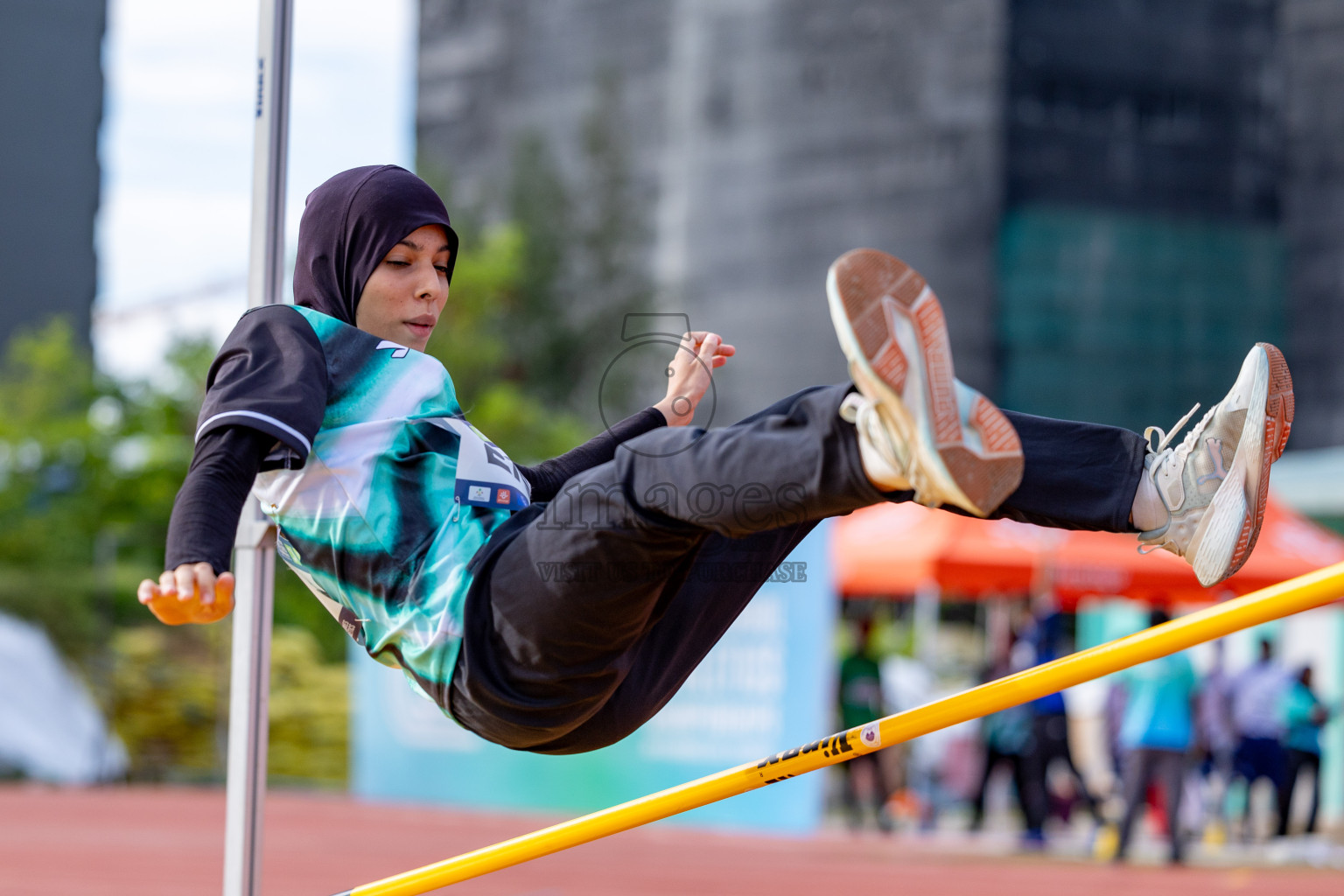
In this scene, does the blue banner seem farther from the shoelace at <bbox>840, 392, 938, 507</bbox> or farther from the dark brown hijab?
the shoelace at <bbox>840, 392, 938, 507</bbox>

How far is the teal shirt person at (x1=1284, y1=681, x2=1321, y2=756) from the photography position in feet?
31.8

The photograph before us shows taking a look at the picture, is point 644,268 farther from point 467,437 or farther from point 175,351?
point 467,437

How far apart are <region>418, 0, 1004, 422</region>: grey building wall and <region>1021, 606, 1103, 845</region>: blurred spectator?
12.0 m

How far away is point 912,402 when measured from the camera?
1891mm

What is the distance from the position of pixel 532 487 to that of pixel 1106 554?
814 cm

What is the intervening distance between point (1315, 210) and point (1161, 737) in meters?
16.3

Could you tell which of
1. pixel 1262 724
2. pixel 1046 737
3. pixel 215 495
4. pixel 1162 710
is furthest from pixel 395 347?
pixel 1262 724

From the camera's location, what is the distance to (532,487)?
9.30 ft

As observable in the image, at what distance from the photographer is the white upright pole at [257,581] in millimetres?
3223

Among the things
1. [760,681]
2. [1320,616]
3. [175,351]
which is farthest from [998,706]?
[175,351]

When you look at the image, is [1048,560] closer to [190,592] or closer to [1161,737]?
[1161,737]

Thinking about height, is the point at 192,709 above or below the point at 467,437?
below

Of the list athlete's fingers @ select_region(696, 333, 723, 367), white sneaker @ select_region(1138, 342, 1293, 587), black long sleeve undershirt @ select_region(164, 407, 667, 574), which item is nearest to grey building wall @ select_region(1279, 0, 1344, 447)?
athlete's fingers @ select_region(696, 333, 723, 367)

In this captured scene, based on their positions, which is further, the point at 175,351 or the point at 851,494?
the point at 175,351
